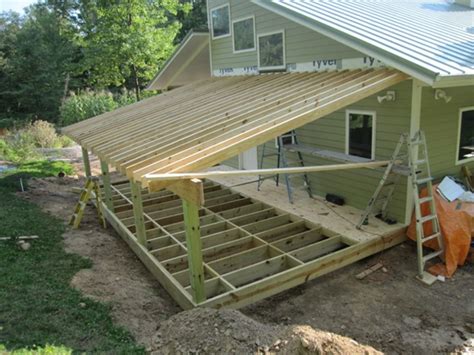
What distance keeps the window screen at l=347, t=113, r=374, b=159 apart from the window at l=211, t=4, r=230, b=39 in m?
5.08

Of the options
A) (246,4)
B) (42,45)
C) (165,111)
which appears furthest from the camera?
(42,45)

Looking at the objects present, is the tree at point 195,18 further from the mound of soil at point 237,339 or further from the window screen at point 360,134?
the mound of soil at point 237,339

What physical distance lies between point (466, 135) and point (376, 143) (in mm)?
2016

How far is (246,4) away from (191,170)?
7.23 meters

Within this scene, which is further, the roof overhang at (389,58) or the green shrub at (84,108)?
the green shrub at (84,108)

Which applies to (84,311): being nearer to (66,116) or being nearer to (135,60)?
(135,60)

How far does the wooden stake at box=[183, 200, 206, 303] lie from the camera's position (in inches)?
199

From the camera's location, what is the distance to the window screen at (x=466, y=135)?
799 cm

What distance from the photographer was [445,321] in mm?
5371

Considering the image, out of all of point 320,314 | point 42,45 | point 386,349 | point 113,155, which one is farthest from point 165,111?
point 42,45

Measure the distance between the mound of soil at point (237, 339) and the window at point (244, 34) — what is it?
7.98 metres

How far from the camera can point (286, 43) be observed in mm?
9375

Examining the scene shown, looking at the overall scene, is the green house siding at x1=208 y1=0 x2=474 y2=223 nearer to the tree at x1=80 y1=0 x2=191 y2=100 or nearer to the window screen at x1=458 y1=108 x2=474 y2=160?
the window screen at x1=458 y1=108 x2=474 y2=160

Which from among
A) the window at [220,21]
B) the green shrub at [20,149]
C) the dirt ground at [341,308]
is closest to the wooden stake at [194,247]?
the dirt ground at [341,308]
